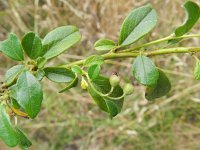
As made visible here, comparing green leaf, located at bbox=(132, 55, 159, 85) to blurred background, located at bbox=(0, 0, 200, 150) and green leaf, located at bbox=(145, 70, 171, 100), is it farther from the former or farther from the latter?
blurred background, located at bbox=(0, 0, 200, 150)

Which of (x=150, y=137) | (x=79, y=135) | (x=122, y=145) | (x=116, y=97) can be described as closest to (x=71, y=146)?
(x=79, y=135)

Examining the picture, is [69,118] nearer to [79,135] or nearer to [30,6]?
[79,135]

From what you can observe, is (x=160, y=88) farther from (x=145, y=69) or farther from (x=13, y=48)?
(x=13, y=48)

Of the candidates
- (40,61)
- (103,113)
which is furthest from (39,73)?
(103,113)

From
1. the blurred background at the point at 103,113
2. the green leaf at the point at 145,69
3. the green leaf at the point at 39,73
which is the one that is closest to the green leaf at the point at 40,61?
the green leaf at the point at 39,73

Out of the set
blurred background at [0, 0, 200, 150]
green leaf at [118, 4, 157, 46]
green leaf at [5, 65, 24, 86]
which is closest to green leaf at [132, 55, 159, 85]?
green leaf at [118, 4, 157, 46]

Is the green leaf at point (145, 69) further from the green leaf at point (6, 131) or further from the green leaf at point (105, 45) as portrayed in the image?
the green leaf at point (6, 131)
